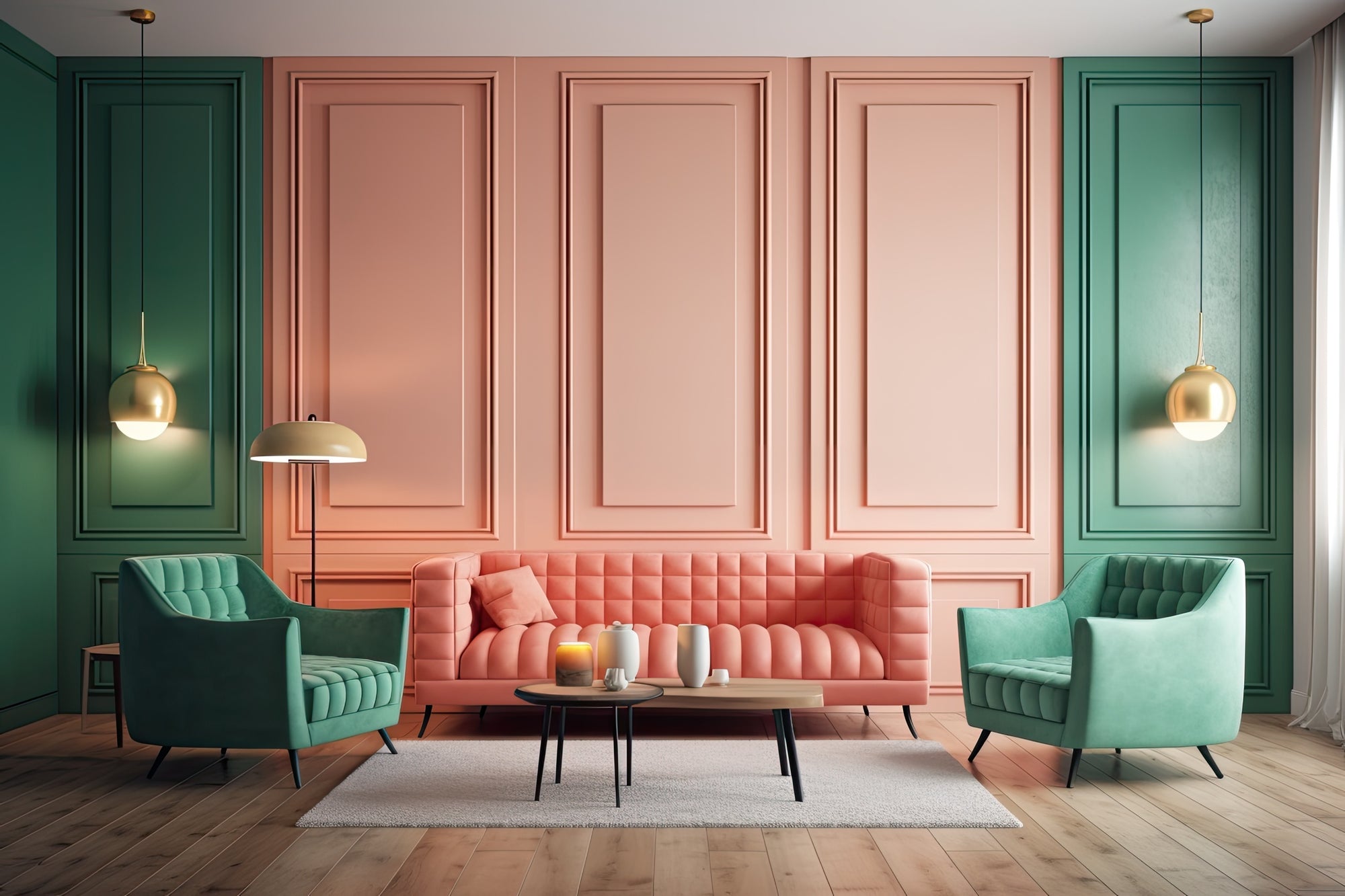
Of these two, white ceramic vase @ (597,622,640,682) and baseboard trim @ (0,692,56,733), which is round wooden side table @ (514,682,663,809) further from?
baseboard trim @ (0,692,56,733)

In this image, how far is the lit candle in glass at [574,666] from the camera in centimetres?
337

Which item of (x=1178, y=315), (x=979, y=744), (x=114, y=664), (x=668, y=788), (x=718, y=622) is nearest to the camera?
(x=668, y=788)

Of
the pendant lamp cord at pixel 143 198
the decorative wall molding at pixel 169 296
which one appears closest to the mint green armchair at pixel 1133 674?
the decorative wall molding at pixel 169 296

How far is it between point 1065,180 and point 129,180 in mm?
4646

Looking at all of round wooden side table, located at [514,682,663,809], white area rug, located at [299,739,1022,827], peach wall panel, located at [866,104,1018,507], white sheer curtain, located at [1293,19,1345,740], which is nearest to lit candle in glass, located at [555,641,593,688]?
round wooden side table, located at [514,682,663,809]

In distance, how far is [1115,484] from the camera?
496cm

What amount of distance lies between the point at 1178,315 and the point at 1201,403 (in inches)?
24.1

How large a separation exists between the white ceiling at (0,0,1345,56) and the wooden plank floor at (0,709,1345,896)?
3.23m

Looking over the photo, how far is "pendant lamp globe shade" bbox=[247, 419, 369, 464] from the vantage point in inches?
167

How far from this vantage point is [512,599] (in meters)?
4.55

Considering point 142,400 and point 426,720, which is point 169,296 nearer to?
point 142,400

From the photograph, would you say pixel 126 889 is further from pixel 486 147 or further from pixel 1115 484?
pixel 1115 484

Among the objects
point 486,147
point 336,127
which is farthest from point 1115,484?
point 336,127

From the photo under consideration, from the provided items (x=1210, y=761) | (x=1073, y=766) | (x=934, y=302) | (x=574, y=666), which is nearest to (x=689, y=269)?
(x=934, y=302)
